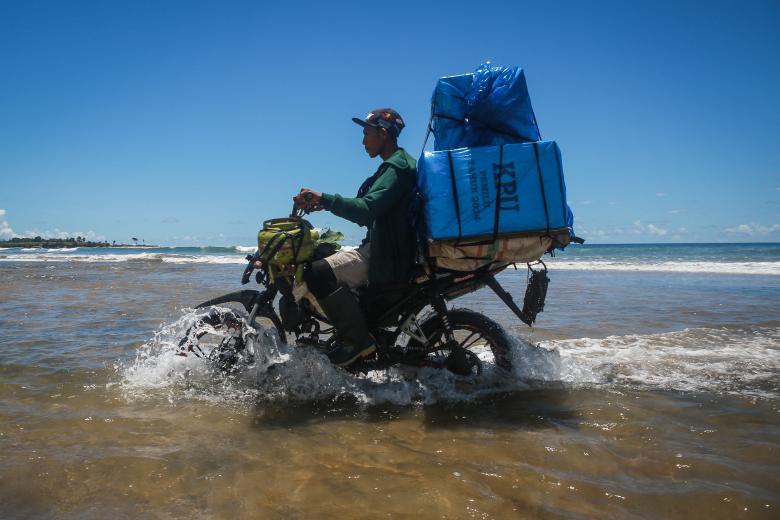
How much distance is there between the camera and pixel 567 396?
3748 millimetres

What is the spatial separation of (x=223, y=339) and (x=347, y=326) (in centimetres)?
113

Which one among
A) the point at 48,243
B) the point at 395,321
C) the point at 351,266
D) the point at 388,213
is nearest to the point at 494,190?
the point at 388,213

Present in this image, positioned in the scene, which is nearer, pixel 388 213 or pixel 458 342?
pixel 388 213

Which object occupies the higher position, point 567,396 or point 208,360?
point 208,360

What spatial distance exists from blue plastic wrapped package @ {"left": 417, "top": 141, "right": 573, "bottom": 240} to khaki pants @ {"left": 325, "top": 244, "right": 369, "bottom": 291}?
0.76 meters

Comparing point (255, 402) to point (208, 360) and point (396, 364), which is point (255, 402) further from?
point (396, 364)

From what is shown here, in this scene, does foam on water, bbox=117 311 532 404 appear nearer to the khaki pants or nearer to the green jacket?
the khaki pants

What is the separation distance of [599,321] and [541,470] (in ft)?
17.2

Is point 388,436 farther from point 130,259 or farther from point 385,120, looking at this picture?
point 130,259

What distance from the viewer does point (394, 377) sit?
4.13 metres

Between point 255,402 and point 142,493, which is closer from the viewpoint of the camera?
point 142,493

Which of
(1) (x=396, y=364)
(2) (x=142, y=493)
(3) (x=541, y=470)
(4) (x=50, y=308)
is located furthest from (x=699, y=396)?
(4) (x=50, y=308)

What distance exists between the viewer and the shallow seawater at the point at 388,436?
219 cm

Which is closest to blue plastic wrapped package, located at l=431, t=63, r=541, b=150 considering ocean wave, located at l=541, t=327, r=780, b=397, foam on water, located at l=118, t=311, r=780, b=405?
foam on water, located at l=118, t=311, r=780, b=405
